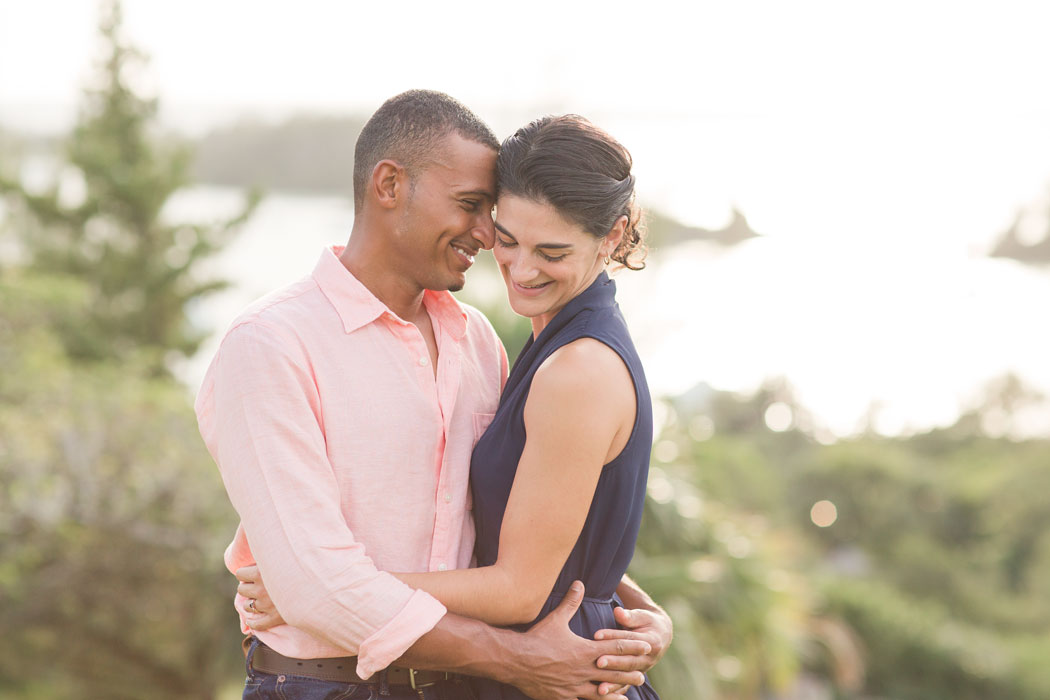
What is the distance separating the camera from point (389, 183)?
2.31 metres

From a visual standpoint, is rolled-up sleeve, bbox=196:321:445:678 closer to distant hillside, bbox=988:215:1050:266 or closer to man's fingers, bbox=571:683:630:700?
man's fingers, bbox=571:683:630:700

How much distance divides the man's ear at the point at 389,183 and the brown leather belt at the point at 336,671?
3.29ft

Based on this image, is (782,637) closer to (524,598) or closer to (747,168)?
(524,598)

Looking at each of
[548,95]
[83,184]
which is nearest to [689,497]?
[548,95]

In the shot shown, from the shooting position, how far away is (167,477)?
871 centimetres

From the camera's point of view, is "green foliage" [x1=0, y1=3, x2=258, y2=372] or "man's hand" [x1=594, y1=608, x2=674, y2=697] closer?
"man's hand" [x1=594, y1=608, x2=674, y2=697]

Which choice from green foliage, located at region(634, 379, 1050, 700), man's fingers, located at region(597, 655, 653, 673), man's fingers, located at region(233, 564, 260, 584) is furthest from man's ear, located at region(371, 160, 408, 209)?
green foliage, located at region(634, 379, 1050, 700)

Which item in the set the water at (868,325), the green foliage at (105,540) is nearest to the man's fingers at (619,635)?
the green foliage at (105,540)

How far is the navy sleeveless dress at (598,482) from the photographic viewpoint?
2178mm

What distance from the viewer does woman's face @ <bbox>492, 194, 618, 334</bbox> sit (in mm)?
2197

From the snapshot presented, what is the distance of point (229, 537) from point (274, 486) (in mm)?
A: 6469

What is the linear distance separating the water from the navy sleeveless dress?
21.8 metres

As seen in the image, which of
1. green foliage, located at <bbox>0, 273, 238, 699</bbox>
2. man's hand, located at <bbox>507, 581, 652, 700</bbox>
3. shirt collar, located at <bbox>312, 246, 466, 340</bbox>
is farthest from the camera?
green foliage, located at <bbox>0, 273, 238, 699</bbox>

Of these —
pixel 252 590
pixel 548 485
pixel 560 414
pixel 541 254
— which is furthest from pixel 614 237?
pixel 252 590
